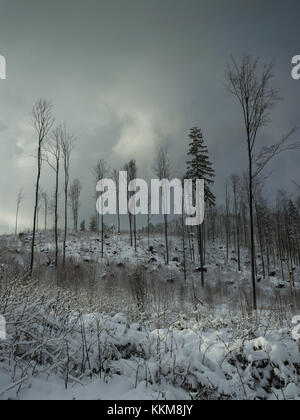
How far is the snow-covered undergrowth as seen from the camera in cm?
278

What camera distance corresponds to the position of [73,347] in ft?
11.3

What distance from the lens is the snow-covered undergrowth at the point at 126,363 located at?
2.78m

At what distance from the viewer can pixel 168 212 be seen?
79.0ft

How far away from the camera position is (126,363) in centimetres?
347

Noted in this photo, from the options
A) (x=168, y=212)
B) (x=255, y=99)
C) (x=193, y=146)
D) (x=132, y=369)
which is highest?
(x=193, y=146)

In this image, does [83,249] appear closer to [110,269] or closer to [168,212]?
[110,269]

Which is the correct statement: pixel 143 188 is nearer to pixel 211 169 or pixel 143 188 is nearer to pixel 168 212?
pixel 168 212

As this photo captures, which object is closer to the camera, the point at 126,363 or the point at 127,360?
the point at 126,363

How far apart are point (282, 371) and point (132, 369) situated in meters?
2.27
